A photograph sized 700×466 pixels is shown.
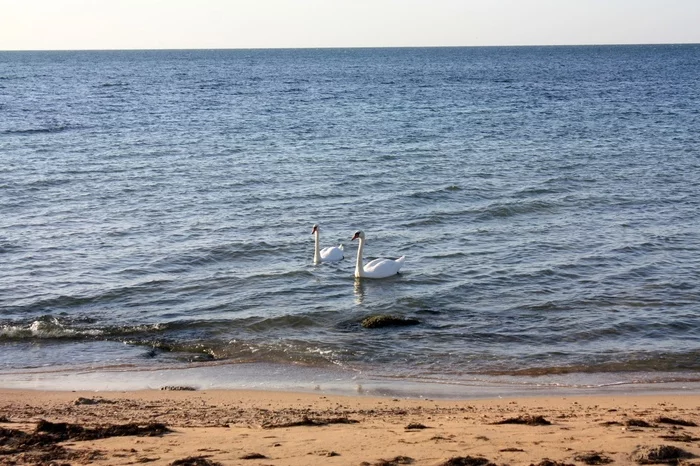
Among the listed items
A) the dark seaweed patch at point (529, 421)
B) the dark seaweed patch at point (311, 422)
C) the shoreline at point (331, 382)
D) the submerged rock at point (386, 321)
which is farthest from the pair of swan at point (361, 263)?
the dark seaweed patch at point (529, 421)

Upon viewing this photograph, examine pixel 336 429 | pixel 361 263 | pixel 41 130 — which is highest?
pixel 41 130

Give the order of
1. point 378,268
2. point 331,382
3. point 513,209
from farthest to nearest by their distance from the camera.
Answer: point 513,209 → point 378,268 → point 331,382

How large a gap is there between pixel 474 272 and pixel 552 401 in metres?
6.44

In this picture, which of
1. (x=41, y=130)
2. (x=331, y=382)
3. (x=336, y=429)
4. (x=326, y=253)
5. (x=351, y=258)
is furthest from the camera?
(x=41, y=130)

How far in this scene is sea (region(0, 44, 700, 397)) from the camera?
11.9 m

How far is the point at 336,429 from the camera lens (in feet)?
26.8

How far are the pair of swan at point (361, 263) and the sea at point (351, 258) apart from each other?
198 mm

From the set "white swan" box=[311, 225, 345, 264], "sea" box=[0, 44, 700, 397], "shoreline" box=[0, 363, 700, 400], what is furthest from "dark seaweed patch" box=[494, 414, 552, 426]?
"white swan" box=[311, 225, 345, 264]

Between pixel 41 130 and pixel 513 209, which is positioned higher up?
pixel 41 130

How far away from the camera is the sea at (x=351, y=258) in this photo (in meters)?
11.9

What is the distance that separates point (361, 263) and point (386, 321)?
368 centimetres

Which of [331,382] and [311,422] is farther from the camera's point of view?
[331,382]

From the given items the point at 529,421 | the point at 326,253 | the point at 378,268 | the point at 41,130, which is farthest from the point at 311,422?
the point at 41,130

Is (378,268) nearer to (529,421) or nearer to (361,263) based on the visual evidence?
(361,263)
